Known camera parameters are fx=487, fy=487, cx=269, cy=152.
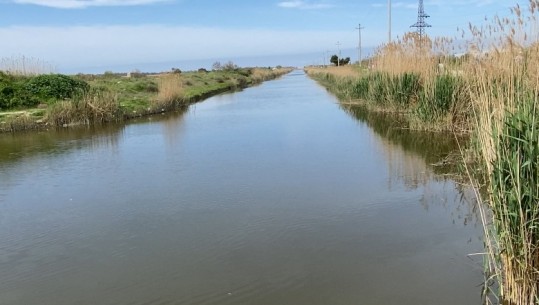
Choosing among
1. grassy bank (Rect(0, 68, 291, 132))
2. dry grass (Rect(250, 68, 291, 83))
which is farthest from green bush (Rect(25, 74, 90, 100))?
dry grass (Rect(250, 68, 291, 83))

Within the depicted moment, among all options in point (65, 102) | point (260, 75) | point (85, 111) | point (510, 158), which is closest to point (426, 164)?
point (510, 158)

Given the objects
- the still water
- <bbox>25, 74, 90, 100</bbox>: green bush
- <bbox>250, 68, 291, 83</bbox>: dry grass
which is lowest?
the still water

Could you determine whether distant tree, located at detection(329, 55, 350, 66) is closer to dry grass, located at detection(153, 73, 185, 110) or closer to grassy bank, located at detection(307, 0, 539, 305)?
dry grass, located at detection(153, 73, 185, 110)

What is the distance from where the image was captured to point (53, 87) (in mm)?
17703

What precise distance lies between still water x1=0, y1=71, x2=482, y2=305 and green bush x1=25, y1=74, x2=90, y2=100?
8.77 m

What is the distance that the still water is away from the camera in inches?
141

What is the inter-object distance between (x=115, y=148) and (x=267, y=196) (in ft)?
18.0

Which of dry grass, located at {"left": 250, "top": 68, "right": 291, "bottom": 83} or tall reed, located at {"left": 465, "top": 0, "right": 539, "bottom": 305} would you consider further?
dry grass, located at {"left": 250, "top": 68, "right": 291, "bottom": 83}

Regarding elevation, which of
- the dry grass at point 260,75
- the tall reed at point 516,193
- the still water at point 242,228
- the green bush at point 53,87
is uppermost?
the dry grass at point 260,75

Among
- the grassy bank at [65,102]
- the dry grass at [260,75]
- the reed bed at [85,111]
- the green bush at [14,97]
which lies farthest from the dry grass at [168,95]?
the dry grass at [260,75]

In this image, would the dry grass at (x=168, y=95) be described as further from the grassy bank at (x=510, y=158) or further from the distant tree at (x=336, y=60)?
the distant tree at (x=336, y=60)

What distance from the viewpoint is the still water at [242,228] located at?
3.58m

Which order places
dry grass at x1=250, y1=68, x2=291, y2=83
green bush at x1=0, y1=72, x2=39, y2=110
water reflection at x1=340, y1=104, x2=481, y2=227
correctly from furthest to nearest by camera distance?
dry grass at x1=250, y1=68, x2=291, y2=83
green bush at x1=0, y1=72, x2=39, y2=110
water reflection at x1=340, y1=104, x2=481, y2=227

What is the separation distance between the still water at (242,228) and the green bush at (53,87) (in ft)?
28.8
